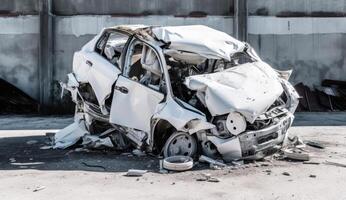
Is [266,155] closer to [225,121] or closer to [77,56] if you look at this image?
[225,121]

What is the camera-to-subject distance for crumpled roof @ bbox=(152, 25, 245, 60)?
7.45 m

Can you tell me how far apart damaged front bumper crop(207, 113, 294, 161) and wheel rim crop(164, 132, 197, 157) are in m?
0.34

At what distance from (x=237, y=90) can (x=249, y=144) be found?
793 millimetres

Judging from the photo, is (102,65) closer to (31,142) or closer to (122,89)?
(122,89)

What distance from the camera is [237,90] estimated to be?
23.4ft

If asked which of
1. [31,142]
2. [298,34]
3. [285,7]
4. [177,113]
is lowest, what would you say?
[31,142]

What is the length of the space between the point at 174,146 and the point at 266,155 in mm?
1344

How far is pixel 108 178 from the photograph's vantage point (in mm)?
6438

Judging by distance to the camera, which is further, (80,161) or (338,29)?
(338,29)

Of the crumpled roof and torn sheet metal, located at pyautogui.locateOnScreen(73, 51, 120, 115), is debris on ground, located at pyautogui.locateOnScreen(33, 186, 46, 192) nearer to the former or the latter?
torn sheet metal, located at pyautogui.locateOnScreen(73, 51, 120, 115)

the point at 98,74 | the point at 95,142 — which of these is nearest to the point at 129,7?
the point at 98,74

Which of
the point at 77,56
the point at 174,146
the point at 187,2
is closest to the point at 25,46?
the point at 187,2

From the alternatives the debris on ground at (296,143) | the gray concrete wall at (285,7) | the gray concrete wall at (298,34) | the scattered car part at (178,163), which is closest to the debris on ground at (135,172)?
the scattered car part at (178,163)

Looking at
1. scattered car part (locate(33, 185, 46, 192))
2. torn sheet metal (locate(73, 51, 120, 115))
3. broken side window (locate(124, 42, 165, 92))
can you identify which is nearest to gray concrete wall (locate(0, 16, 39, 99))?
torn sheet metal (locate(73, 51, 120, 115))
